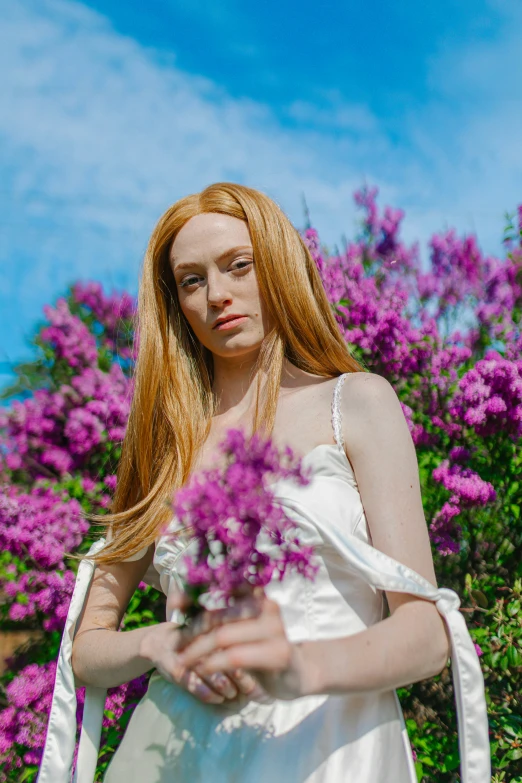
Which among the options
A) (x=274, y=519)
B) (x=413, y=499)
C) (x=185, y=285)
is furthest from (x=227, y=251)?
(x=274, y=519)

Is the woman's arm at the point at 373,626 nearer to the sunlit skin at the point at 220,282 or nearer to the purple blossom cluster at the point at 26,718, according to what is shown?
the sunlit skin at the point at 220,282

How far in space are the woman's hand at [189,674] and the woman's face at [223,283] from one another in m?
0.71

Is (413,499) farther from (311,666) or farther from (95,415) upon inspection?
(95,415)

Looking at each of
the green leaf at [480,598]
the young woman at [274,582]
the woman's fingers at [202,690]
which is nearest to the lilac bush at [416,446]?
the green leaf at [480,598]

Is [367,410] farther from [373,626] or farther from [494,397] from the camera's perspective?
[494,397]

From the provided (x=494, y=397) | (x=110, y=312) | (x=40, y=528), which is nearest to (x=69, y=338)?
(x=110, y=312)

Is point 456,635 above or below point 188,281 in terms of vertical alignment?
below

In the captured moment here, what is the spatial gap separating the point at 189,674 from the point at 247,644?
0.18 meters

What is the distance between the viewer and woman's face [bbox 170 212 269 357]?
1.56 metres

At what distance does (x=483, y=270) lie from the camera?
2.71m

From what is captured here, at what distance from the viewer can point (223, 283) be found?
1.55 m

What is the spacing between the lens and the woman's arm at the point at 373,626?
83 cm

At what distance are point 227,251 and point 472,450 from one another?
1284mm

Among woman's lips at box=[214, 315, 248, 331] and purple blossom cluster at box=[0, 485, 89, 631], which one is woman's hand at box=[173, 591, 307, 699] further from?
purple blossom cluster at box=[0, 485, 89, 631]
